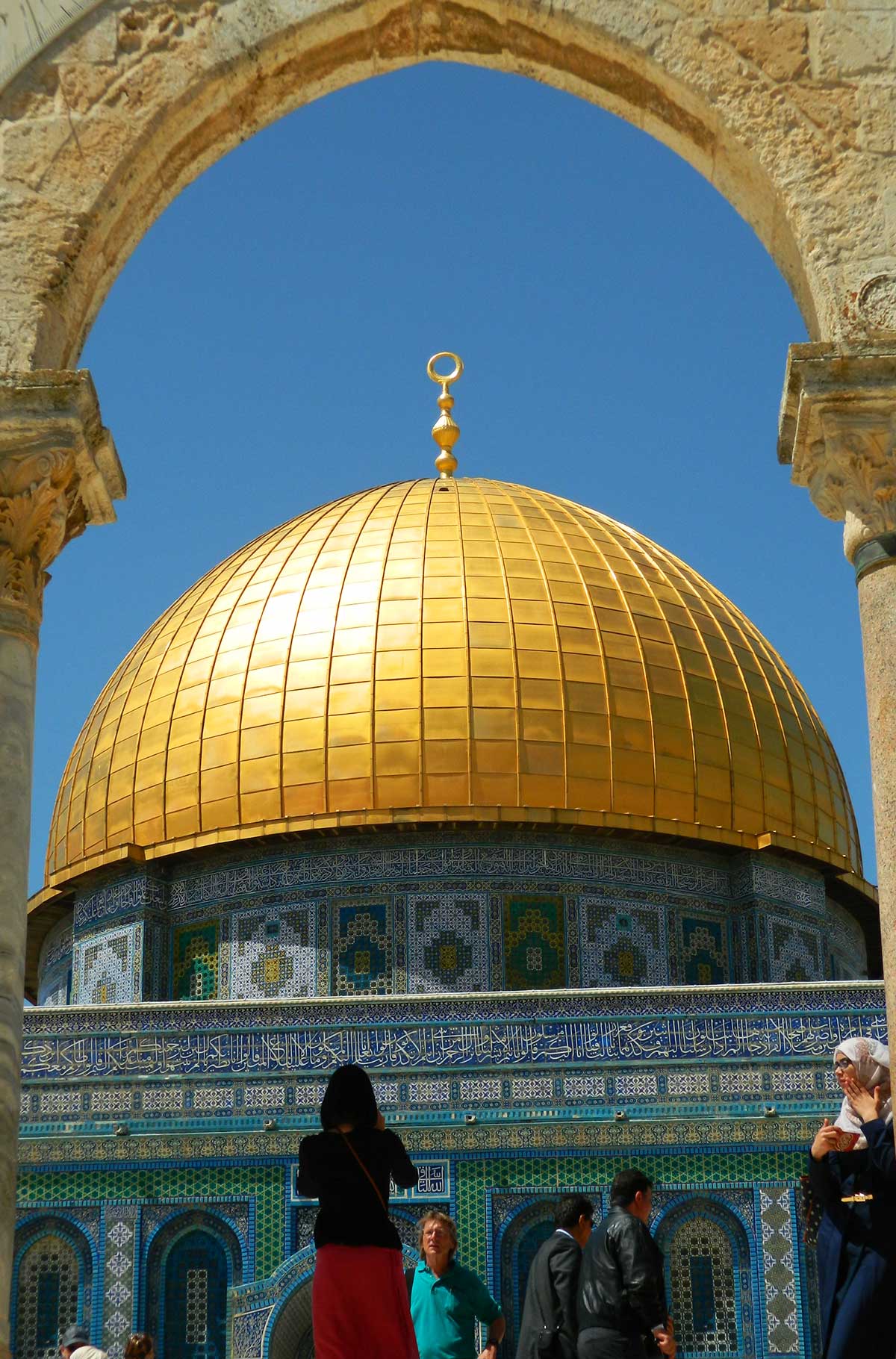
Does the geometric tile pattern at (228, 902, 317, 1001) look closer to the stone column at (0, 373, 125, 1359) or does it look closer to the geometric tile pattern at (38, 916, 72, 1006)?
the geometric tile pattern at (38, 916, 72, 1006)

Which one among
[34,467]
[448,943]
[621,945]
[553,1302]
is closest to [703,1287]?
[621,945]

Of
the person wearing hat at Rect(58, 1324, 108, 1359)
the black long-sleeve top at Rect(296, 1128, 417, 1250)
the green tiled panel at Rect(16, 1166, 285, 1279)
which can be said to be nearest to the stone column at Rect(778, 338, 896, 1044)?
the black long-sleeve top at Rect(296, 1128, 417, 1250)

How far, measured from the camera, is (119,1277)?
14.6 metres

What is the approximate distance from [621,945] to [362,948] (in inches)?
76.5

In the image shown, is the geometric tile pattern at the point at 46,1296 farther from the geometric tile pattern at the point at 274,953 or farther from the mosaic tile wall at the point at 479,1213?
the geometric tile pattern at the point at 274,953

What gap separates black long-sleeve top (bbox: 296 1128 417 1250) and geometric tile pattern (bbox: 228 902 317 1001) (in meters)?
11.5

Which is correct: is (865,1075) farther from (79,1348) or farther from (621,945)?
(621,945)

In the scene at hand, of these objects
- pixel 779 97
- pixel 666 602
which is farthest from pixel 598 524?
pixel 779 97

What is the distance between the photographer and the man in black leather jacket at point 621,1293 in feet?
18.7

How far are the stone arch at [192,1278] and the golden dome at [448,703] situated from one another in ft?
11.5

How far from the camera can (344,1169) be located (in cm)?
549

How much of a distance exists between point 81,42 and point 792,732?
1295 cm

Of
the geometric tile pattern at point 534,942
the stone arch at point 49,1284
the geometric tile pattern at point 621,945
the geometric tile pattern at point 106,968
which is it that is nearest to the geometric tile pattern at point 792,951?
the geometric tile pattern at point 621,945

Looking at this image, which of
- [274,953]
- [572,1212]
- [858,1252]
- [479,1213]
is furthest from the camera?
[274,953]
